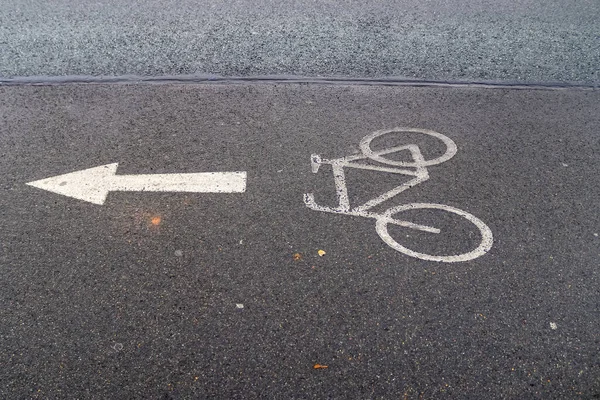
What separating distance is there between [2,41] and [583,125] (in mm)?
6475

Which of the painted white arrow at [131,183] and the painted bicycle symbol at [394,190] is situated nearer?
the painted bicycle symbol at [394,190]

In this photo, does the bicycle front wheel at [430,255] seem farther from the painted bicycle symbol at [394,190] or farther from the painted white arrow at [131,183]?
the painted white arrow at [131,183]

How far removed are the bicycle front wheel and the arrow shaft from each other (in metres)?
1.12

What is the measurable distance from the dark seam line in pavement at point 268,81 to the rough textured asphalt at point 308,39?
0.39 ft

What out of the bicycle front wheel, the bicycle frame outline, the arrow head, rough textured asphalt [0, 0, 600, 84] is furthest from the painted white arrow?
rough textured asphalt [0, 0, 600, 84]

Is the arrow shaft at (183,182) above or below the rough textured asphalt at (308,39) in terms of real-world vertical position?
below

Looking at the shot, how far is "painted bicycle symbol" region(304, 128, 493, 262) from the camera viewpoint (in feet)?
13.6

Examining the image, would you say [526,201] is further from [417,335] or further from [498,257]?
[417,335]

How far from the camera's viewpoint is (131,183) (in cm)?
479

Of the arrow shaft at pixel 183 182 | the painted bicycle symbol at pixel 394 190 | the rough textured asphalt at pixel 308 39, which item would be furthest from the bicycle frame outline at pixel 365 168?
the rough textured asphalt at pixel 308 39

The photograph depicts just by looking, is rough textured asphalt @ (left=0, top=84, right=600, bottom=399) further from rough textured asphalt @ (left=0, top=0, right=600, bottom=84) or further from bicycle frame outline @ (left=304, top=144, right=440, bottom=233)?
rough textured asphalt @ (left=0, top=0, right=600, bottom=84)

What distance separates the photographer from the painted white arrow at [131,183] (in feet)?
15.4

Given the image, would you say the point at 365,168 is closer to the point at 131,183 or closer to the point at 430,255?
the point at 430,255

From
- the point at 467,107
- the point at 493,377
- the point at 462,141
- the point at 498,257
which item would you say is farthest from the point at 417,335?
the point at 467,107
